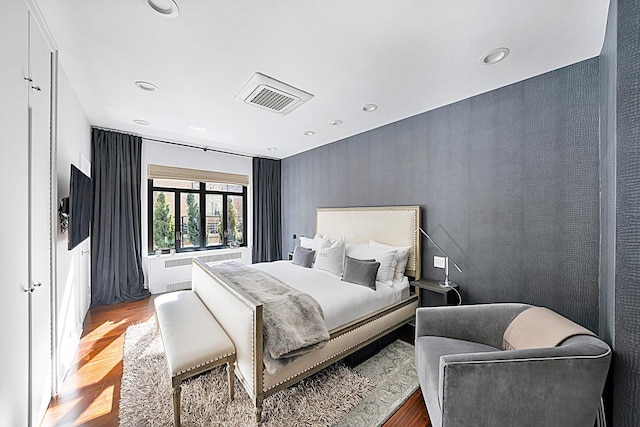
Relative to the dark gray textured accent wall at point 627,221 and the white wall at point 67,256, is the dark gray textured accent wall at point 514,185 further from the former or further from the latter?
the white wall at point 67,256

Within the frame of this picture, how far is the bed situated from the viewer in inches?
67.2

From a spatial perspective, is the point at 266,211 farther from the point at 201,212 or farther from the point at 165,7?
the point at 165,7

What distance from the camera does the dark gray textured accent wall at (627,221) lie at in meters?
1.11

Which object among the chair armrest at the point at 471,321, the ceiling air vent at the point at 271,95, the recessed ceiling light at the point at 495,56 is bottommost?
the chair armrest at the point at 471,321

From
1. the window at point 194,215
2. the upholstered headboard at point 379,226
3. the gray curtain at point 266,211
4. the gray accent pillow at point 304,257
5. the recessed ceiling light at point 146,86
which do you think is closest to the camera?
the recessed ceiling light at point 146,86

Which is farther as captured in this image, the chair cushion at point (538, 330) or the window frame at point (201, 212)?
the window frame at point (201, 212)

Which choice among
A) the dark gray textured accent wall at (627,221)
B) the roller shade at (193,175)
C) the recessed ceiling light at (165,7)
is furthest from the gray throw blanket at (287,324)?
the roller shade at (193,175)

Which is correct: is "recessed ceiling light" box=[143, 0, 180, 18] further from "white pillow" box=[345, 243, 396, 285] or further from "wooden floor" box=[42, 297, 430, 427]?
"white pillow" box=[345, 243, 396, 285]

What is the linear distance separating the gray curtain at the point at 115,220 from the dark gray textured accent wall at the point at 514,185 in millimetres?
3823

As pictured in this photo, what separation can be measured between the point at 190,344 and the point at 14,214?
1.24m

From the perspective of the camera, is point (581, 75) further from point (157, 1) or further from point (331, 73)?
point (157, 1)

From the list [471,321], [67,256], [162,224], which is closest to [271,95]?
[67,256]

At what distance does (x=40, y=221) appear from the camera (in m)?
1.70

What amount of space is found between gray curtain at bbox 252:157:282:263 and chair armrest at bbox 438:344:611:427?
4.48 meters
